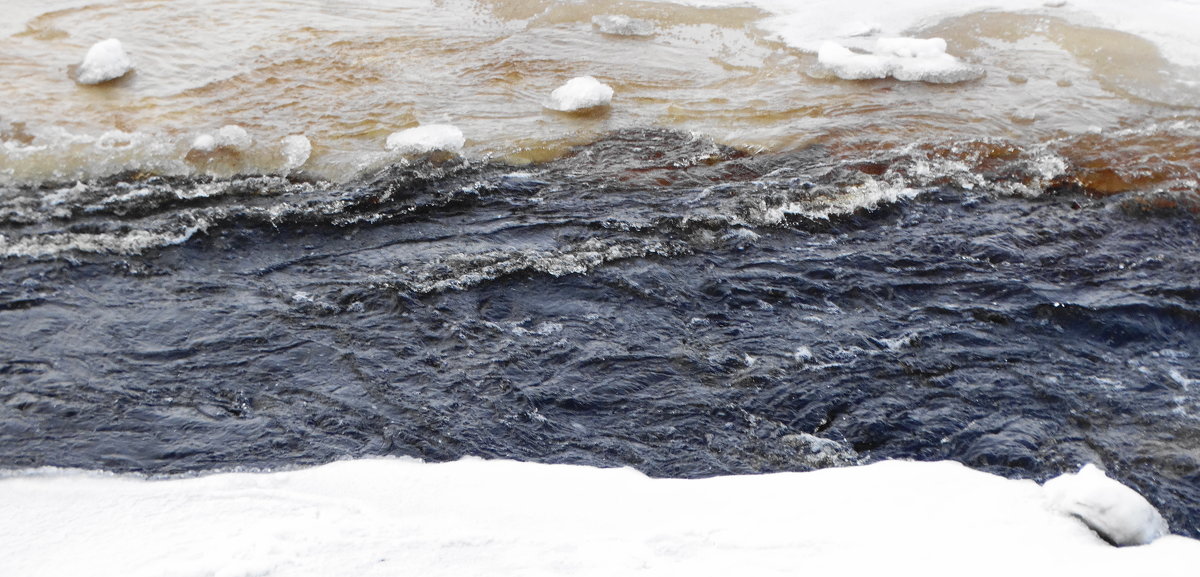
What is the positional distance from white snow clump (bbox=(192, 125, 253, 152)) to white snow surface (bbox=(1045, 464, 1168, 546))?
4880 mm

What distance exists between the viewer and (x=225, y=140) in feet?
18.3

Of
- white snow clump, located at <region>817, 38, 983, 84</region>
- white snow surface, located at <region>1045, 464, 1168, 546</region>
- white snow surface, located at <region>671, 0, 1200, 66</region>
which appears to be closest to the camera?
white snow surface, located at <region>1045, 464, 1168, 546</region>

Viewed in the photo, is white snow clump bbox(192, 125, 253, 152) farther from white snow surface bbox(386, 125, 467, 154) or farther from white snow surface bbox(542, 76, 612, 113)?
white snow surface bbox(542, 76, 612, 113)

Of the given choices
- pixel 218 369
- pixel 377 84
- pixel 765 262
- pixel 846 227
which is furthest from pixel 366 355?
pixel 377 84

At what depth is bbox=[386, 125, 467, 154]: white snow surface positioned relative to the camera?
5555 millimetres

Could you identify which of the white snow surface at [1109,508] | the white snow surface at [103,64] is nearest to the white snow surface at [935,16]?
the white snow surface at [103,64]

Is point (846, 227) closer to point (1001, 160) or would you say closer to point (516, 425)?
point (1001, 160)

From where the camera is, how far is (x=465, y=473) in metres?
2.96

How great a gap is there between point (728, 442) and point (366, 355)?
5.10 ft

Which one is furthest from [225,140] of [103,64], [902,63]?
[902,63]

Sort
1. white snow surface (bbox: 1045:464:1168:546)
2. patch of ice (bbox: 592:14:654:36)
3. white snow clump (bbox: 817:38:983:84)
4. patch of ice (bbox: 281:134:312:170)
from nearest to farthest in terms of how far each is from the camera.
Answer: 1. white snow surface (bbox: 1045:464:1168:546)
2. patch of ice (bbox: 281:134:312:170)
3. white snow clump (bbox: 817:38:983:84)
4. patch of ice (bbox: 592:14:654:36)

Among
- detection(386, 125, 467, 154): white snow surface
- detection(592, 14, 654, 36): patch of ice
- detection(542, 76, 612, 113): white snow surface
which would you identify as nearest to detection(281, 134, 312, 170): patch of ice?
detection(386, 125, 467, 154): white snow surface

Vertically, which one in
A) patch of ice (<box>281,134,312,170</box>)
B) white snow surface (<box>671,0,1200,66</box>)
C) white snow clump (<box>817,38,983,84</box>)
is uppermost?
white snow surface (<box>671,0,1200,66</box>)

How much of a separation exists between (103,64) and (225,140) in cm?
168
